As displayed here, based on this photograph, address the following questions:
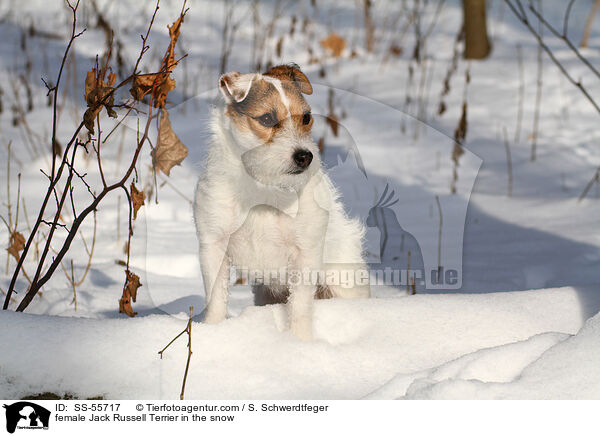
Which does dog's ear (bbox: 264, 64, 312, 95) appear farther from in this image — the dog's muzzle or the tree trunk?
the tree trunk

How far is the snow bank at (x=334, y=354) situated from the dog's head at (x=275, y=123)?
1.88 ft

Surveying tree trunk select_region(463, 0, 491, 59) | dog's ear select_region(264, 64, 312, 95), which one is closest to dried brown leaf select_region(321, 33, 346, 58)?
tree trunk select_region(463, 0, 491, 59)

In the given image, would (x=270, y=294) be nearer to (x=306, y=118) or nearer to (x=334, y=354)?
(x=334, y=354)

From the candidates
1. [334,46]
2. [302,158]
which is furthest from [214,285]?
[334,46]

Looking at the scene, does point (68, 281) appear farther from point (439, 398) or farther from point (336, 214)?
point (439, 398)

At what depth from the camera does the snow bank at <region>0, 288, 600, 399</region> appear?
77.1 inches

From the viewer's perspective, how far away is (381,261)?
3.80 meters

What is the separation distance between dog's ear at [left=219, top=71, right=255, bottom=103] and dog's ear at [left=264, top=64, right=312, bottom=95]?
106 mm

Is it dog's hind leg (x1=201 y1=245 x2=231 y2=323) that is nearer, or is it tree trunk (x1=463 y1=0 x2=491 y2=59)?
dog's hind leg (x1=201 y1=245 x2=231 y2=323)

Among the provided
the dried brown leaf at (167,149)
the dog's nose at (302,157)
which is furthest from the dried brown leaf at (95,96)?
the dog's nose at (302,157)

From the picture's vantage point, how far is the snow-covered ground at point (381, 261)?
2.03 meters
